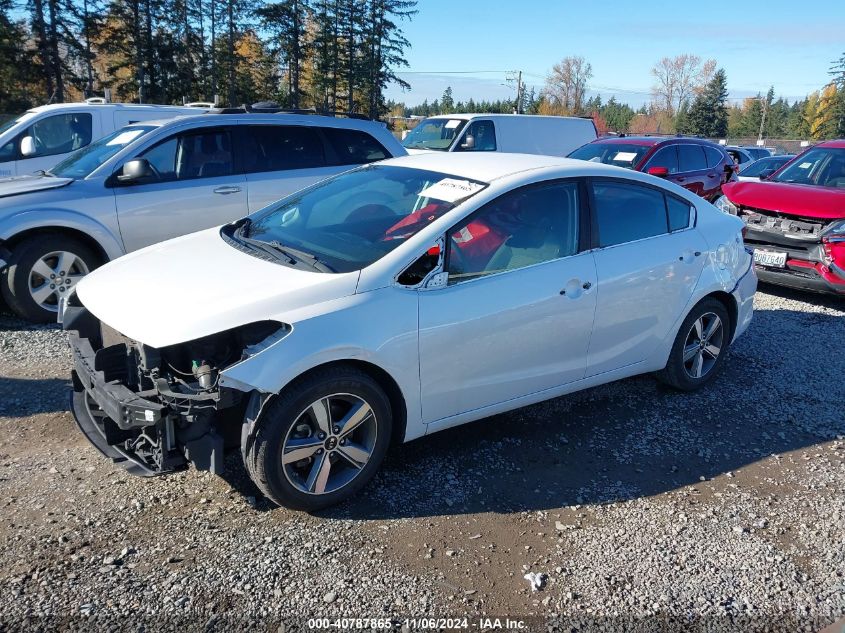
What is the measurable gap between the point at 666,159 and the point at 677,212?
7847 mm

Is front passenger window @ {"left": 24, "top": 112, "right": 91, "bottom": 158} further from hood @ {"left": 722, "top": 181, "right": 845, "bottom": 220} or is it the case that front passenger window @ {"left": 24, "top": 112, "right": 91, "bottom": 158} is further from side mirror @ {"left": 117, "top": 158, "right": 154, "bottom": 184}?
hood @ {"left": 722, "top": 181, "right": 845, "bottom": 220}

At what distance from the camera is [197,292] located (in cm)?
335

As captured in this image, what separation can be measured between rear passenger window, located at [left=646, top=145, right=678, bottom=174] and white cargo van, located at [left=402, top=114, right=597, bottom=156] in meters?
3.36

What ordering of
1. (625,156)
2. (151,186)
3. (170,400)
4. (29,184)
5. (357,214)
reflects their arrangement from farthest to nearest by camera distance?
(625,156), (151,186), (29,184), (357,214), (170,400)

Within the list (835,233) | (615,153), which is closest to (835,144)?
(835,233)

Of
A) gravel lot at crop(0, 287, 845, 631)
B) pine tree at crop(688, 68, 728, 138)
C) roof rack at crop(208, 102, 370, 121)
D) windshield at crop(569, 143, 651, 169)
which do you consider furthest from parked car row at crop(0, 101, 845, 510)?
pine tree at crop(688, 68, 728, 138)

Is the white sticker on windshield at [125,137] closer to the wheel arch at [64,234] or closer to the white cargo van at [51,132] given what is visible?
the wheel arch at [64,234]

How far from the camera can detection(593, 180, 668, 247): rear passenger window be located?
173 inches

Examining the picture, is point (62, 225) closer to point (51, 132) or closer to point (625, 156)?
point (51, 132)

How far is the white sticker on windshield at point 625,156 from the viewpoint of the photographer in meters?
11.8

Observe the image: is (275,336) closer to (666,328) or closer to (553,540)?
(553,540)

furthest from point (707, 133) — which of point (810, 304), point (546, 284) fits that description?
point (546, 284)

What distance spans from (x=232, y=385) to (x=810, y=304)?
726 cm

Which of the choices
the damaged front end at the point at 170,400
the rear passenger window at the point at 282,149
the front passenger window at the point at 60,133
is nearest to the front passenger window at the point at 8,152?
the front passenger window at the point at 60,133
